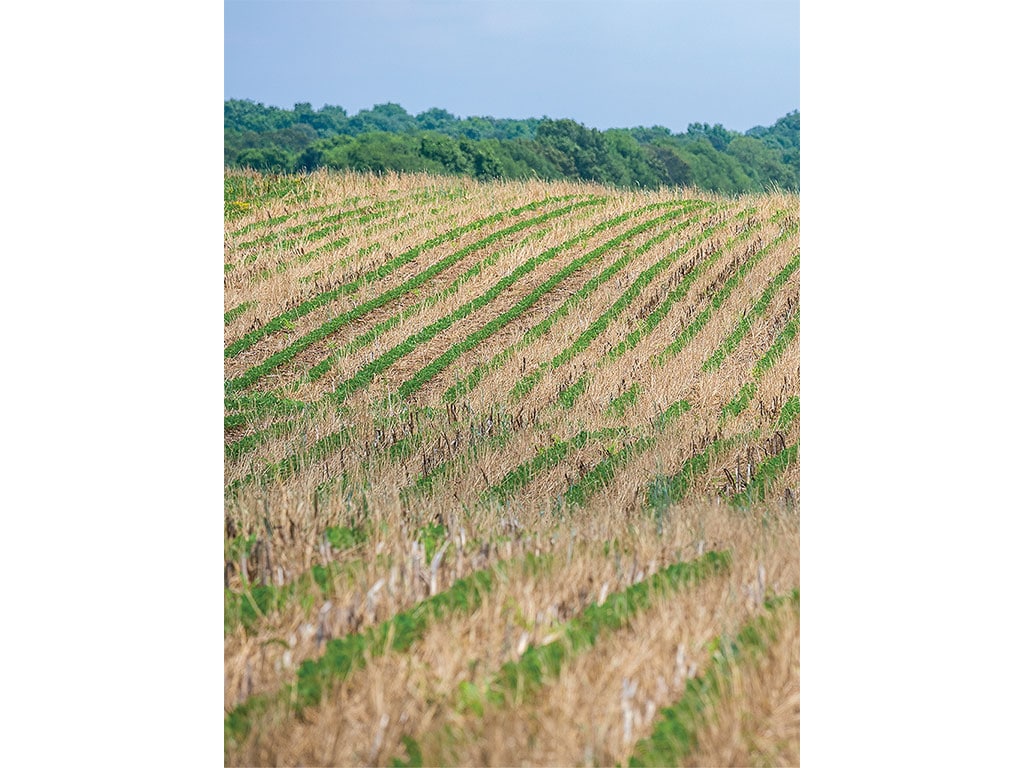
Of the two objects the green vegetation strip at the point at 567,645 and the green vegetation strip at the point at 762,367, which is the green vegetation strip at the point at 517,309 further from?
the green vegetation strip at the point at 567,645

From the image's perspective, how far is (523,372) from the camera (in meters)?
6.39

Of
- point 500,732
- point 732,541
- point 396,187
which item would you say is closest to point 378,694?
point 500,732

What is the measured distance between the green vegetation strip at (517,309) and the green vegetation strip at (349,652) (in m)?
3.85

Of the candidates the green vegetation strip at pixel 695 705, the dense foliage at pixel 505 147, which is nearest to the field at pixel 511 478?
the green vegetation strip at pixel 695 705

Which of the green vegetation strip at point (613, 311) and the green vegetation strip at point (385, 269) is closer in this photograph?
the green vegetation strip at point (613, 311)

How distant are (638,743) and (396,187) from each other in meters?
10.3

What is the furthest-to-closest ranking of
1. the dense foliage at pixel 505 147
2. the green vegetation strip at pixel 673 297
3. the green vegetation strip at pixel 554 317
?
the dense foliage at pixel 505 147, the green vegetation strip at pixel 673 297, the green vegetation strip at pixel 554 317

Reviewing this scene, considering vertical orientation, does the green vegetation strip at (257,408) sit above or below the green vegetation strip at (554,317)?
below

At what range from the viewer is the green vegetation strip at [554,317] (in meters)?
6.17

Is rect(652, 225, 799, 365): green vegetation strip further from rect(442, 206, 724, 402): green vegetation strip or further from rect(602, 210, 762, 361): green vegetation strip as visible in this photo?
rect(442, 206, 724, 402): green vegetation strip
